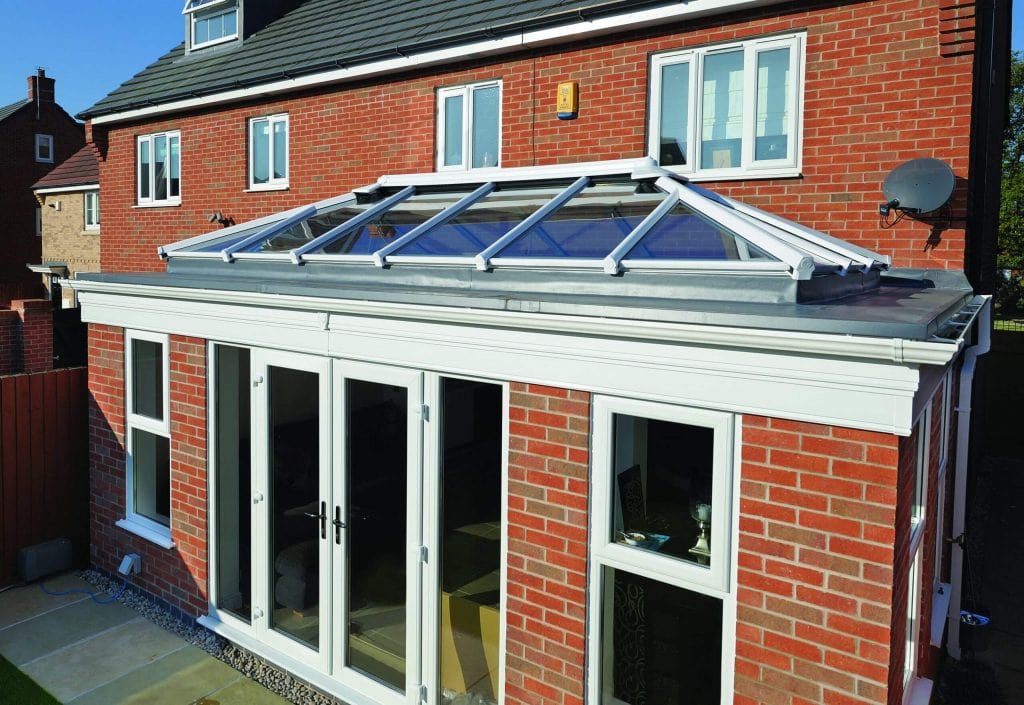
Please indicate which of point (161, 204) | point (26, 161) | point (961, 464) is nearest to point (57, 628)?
point (961, 464)

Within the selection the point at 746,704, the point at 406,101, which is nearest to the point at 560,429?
the point at 746,704

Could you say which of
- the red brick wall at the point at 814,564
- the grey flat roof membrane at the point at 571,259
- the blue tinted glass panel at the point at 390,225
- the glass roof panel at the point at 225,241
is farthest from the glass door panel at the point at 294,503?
the red brick wall at the point at 814,564

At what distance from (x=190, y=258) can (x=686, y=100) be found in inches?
191

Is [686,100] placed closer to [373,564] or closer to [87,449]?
[373,564]

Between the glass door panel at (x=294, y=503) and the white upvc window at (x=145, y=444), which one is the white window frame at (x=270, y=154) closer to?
the white upvc window at (x=145, y=444)

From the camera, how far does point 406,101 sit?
991 centimetres

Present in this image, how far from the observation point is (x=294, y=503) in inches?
228

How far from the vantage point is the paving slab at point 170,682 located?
5.38m

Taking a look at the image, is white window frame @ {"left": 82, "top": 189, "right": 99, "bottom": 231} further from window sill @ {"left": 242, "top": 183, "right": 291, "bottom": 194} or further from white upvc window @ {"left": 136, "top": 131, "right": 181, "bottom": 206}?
window sill @ {"left": 242, "top": 183, "right": 291, "bottom": 194}

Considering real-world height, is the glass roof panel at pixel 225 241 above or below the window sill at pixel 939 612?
above

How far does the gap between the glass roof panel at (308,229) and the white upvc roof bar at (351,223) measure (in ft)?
0.41

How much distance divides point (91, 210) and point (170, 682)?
910 inches

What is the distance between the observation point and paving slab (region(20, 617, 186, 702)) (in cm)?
559

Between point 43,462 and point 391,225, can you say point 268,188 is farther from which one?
point 391,225
